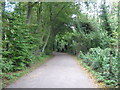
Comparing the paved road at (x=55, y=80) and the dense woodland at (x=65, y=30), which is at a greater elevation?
the dense woodland at (x=65, y=30)

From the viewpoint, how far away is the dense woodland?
5348mm

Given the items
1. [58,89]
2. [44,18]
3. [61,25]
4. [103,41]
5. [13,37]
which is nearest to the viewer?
[58,89]

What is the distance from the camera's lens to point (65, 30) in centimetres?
2358

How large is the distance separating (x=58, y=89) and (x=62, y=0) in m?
10.9

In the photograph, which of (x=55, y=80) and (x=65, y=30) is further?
(x=65, y=30)

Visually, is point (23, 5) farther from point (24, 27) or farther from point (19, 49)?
point (19, 49)

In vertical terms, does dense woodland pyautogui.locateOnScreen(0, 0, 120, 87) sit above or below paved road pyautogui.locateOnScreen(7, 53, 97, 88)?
above

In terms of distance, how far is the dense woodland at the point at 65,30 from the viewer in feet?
17.5

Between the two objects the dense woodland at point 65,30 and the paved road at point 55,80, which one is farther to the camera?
the dense woodland at point 65,30

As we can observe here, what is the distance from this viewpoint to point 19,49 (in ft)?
23.6

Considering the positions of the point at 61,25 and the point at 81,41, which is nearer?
the point at 81,41

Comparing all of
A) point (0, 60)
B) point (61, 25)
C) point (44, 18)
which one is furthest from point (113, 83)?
point (61, 25)

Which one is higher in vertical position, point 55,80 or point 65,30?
point 65,30

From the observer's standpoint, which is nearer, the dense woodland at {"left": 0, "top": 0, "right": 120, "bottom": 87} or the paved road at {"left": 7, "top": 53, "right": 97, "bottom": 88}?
the paved road at {"left": 7, "top": 53, "right": 97, "bottom": 88}
